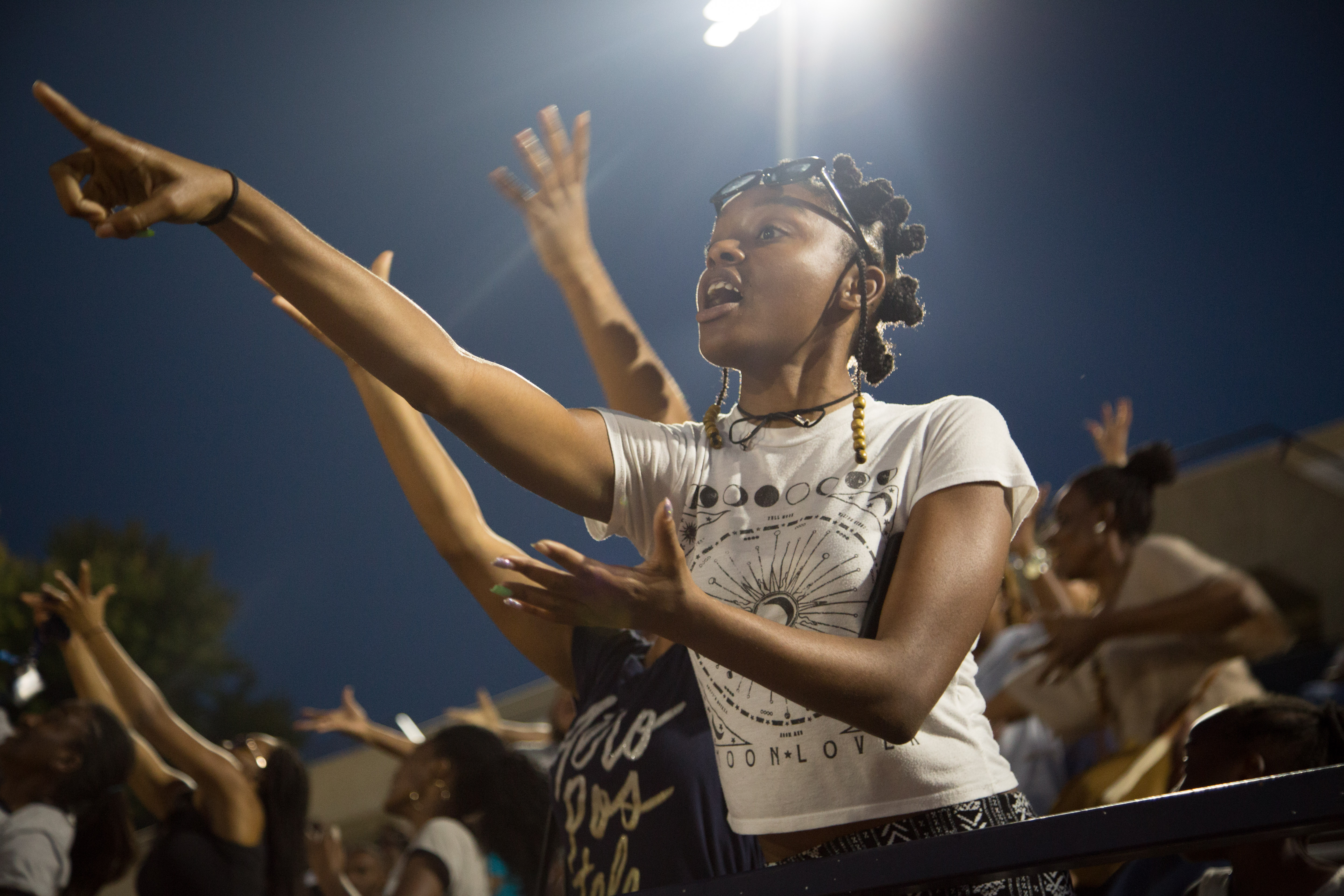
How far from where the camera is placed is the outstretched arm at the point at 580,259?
6.25 feet

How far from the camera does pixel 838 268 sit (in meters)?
1.36

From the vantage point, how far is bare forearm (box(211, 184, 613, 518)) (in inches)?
42.3

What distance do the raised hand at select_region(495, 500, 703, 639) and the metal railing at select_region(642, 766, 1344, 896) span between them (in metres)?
0.31

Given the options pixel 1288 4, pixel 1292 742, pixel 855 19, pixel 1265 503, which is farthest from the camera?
pixel 1265 503

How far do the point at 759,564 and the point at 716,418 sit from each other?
0.25 m

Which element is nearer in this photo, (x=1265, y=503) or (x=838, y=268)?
(x=838, y=268)

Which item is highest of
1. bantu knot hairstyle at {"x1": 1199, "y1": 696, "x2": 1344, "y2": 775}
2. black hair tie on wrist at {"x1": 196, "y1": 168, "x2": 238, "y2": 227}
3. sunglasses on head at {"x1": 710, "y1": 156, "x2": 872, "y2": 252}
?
sunglasses on head at {"x1": 710, "y1": 156, "x2": 872, "y2": 252}

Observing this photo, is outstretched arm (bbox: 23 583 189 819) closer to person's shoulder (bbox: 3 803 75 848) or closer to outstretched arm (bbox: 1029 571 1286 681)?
person's shoulder (bbox: 3 803 75 848)

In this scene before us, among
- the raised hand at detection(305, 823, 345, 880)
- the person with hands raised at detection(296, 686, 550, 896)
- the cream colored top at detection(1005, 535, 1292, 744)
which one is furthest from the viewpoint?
the raised hand at detection(305, 823, 345, 880)

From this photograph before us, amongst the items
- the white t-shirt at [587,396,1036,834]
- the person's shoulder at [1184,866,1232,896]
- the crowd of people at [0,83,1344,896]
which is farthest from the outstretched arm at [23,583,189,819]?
the person's shoulder at [1184,866,1232,896]

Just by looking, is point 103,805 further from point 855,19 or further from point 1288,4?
point 1288,4

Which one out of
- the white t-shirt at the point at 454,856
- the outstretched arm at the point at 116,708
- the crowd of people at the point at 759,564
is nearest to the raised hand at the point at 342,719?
the outstretched arm at the point at 116,708

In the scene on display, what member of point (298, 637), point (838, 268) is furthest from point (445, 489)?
point (298, 637)

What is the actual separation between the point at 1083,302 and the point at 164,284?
5.92 metres
